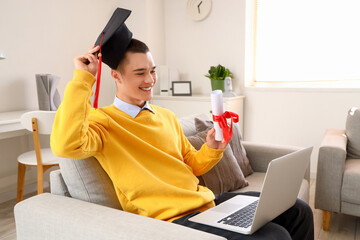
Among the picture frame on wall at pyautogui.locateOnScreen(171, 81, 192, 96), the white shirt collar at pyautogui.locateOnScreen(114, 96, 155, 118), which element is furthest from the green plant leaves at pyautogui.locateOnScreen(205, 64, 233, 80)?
the white shirt collar at pyautogui.locateOnScreen(114, 96, 155, 118)

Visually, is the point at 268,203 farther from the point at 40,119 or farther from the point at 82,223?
the point at 40,119

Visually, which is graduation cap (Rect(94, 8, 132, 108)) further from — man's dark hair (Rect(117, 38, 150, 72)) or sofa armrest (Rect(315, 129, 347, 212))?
sofa armrest (Rect(315, 129, 347, 212))

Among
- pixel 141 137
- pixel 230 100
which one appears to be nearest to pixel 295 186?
pixel 141 137

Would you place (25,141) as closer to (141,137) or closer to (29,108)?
(29,108)

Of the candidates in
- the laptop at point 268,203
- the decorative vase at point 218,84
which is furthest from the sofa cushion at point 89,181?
the decorative vase at point 218,84

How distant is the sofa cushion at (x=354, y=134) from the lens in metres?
2.40

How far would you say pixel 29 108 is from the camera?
9.94 ft

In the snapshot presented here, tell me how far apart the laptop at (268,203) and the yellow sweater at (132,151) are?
102 millimetres

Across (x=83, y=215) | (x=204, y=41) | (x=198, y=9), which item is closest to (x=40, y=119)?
(x=83, y=215)

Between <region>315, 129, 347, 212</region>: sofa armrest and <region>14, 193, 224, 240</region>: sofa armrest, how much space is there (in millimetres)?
1461

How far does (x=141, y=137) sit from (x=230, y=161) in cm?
81

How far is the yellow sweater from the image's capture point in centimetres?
98

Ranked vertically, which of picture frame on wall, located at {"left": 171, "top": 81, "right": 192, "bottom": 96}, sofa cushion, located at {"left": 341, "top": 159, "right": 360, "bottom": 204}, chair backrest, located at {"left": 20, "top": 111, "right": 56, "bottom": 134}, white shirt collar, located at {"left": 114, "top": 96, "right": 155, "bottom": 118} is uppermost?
white shirt collar, located at {"left": 114, "top": 96, "right": 155, "bottom": 118}

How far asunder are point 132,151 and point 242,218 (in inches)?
17.5
